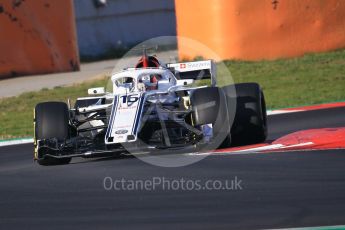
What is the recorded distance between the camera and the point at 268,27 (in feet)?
66.0

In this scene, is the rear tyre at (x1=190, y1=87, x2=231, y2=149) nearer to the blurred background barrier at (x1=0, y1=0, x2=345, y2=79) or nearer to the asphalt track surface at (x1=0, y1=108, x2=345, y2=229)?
the asphalt track surface at (x1=0, y1=108, x2=345, y2=229)

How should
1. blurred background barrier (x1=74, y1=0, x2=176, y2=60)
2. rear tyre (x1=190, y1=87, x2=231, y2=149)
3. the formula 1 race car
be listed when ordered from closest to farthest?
the formula 1 race car → rear tyre (x1=190, y1=87, x2=231, y2=149) → blurred background barrier (x1=74, y1=0, x2=176, y2=60)

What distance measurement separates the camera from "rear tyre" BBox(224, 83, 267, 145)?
11.0 metres

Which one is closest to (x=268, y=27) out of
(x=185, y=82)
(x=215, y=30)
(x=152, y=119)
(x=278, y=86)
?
Result: (x=215, y=30)

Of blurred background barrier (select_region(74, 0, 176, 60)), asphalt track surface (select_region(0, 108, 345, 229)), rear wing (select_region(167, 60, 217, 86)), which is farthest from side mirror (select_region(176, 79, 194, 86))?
blurred background barrier (select_region(74, 0, 176, 60))

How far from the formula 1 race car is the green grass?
412 cm

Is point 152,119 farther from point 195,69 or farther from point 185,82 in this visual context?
point 195,69

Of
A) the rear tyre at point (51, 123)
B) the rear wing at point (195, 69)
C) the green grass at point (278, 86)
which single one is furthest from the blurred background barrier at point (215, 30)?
the rear tyre at point (51, 123)

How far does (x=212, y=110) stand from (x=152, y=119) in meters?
0.67

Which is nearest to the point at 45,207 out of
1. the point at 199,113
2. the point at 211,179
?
the point at 211,179

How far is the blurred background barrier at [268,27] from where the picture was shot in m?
20.2

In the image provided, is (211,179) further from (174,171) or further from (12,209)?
(12,209)

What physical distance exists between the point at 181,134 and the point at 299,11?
10.4 m

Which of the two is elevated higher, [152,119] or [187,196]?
[152,119]
